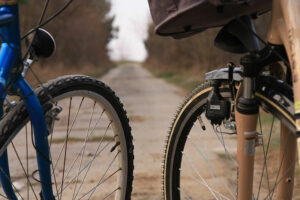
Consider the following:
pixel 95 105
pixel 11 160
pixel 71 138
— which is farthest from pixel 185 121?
pixel 71 138

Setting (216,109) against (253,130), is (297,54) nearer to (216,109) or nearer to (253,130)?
(253,130)

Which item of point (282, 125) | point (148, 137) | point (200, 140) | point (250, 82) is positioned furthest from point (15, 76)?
point (148, 137)

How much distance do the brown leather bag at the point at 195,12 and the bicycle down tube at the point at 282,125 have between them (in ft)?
0.40

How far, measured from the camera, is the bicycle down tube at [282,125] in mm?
1325

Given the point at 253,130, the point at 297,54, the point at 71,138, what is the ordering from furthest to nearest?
1. the point at 71,138
2. the point at 253,130
3. the point at 297,54

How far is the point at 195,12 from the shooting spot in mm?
1469

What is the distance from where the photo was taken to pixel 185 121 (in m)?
2.06

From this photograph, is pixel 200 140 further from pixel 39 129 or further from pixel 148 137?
pixel 148 137

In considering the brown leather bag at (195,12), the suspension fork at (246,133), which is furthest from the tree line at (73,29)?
the suspension fork at (246,133)

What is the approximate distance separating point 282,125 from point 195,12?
550 millimetres

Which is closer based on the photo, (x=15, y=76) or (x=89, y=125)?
(x=15, y=76)

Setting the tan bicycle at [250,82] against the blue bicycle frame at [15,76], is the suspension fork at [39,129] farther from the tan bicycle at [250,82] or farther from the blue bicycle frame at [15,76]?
the tan bicycle at [250,82]

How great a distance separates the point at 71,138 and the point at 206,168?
1928 mm

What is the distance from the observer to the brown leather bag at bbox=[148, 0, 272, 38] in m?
1.43
